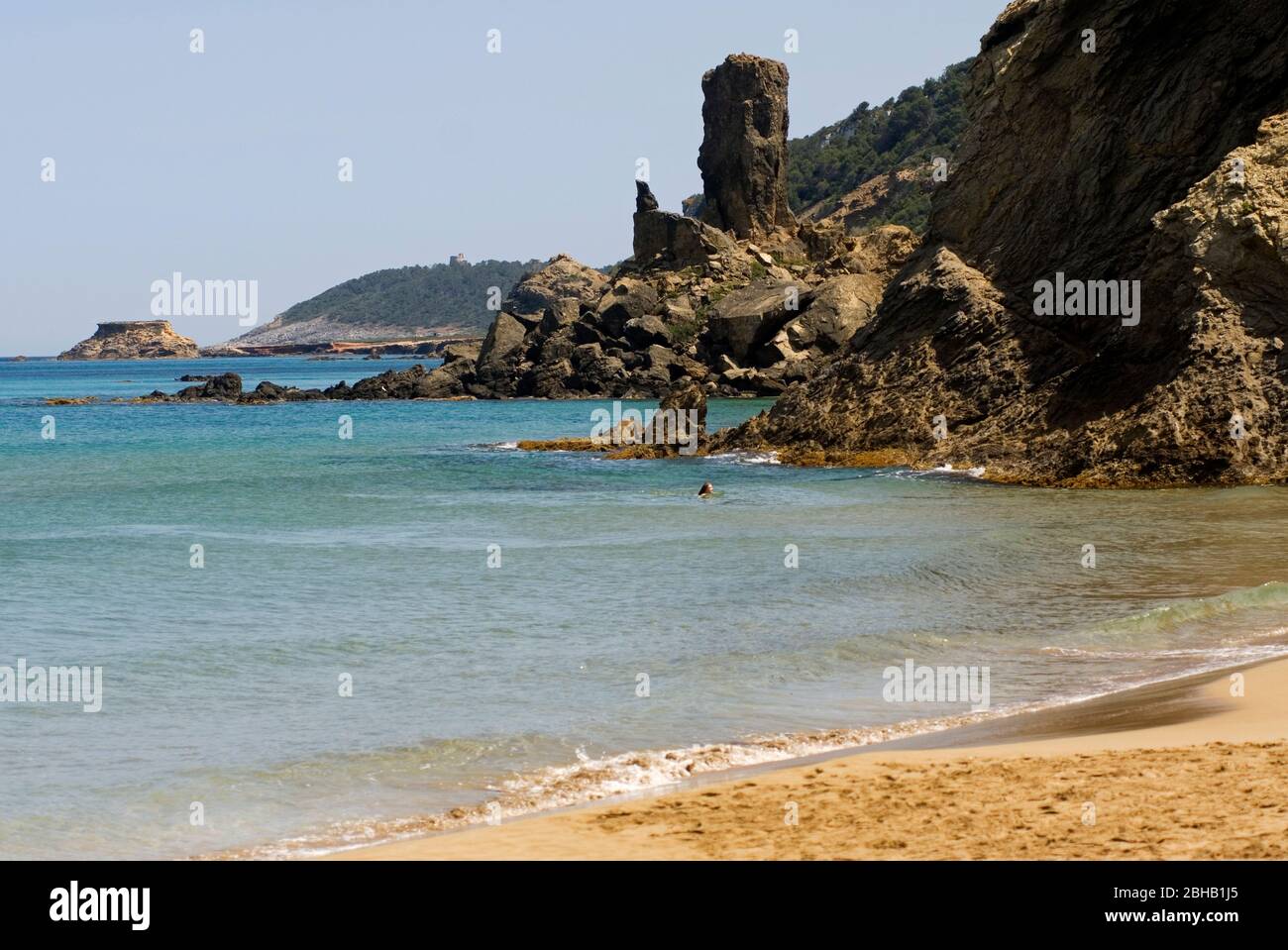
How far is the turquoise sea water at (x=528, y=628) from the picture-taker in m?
10.0

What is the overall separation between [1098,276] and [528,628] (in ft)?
64.1

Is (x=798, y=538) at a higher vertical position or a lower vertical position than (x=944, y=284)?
lower

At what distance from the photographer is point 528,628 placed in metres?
15.3

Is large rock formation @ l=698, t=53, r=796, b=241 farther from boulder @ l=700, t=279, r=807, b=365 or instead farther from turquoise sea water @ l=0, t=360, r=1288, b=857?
turquoise sea water @ l=0, t=360, r=1288, b=857

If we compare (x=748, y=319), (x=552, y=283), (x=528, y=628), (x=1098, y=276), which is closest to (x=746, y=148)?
(x=748, y=319)

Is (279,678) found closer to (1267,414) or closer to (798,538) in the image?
A: (798,538)

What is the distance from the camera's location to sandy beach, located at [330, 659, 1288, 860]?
23.7ft

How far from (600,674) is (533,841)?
5019 millimetres

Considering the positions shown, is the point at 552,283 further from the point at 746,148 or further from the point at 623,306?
the point at 623,306

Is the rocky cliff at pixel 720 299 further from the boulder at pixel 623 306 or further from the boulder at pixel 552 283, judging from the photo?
the boulder at pixel 552 283

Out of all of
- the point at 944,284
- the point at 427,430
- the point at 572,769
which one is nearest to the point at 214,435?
the point at 427,430

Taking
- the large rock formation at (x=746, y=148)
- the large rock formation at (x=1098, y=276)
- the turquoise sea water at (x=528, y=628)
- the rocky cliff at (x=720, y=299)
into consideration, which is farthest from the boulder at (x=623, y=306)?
the turquoise sea water at (x=528, y=628)

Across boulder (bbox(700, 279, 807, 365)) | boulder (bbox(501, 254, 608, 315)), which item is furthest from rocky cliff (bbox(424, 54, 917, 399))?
boulder (bbox(501, 254, 608, 315))
